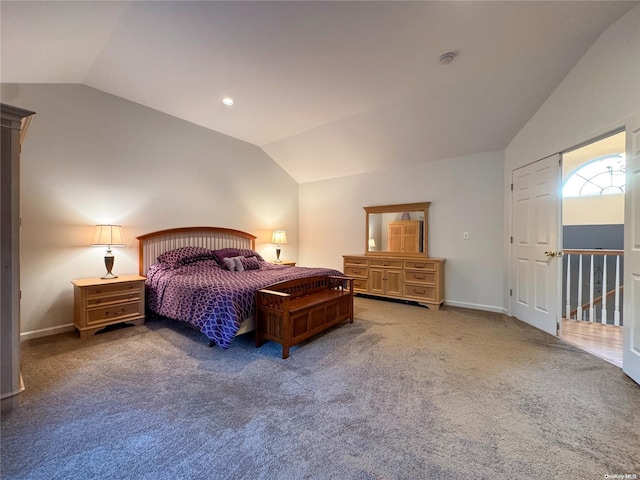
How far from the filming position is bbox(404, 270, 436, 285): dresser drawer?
4176 millimetres

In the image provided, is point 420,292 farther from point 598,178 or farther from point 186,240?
point 598,178

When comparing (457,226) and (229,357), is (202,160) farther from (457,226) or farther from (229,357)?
(457,226)

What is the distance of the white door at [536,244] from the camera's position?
121 inches

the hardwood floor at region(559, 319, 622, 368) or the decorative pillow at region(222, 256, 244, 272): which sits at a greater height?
the decorative pillow at region(222, 256, 244, 272)

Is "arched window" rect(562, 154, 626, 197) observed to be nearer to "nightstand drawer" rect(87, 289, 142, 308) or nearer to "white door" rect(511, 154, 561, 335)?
"white door" rect(511, 154, 561, 335)

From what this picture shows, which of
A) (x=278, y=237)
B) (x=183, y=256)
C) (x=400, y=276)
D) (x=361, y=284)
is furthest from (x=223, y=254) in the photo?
(x=400, y=276)

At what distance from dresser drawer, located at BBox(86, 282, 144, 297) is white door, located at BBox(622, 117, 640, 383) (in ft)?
16.1

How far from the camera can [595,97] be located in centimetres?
249

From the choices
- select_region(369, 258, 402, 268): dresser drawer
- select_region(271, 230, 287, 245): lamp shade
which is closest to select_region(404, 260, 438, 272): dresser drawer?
select_region(369, 258, 402, 268): dresser drawer

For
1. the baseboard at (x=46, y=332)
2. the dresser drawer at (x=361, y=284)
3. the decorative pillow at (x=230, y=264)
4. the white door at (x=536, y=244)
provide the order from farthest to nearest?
1. the dresser drawer at (x=361, y=284)
2. the decorative pillow at (x=230, y=264)
3. the white door at (x=536, y=244)
4. the baseboard at (x=46, y=332)

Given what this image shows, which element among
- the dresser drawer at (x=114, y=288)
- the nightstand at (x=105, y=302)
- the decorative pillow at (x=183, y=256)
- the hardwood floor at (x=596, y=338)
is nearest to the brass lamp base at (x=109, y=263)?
the nightstand at (x=105, y=302)

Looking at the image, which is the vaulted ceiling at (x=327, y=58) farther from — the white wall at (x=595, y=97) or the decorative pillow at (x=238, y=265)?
the decorative pillow at (x=238, y=265)

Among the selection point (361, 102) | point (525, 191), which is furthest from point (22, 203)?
point (525, 191)

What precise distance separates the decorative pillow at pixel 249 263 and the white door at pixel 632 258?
4068 millimetres
